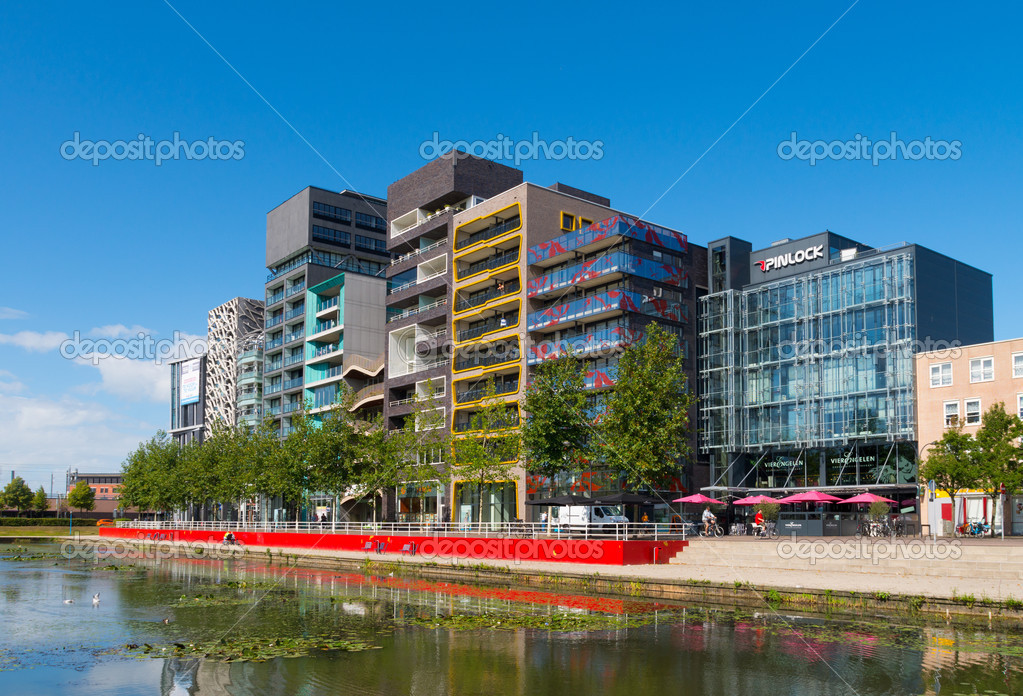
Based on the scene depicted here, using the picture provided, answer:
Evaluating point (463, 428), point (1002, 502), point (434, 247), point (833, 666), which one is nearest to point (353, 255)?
point (434, 247)

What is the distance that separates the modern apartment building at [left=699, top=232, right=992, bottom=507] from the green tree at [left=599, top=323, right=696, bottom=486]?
78.5 feet

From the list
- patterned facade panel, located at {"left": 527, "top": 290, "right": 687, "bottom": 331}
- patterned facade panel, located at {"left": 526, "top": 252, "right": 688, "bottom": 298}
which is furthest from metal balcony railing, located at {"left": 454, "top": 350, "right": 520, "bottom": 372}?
patterned facade panel, located at {"left": 526, "top": 252, "right": 688, "bottom": 298}

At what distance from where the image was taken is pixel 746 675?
21234 millimetres

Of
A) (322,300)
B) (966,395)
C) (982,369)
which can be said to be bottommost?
(966,395)

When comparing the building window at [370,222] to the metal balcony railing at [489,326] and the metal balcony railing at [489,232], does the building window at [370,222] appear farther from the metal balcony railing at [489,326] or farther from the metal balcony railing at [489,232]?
the metal balcony railing at [489,326]

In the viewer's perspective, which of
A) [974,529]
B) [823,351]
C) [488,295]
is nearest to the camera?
[974,529]

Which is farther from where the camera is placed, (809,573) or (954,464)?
(954,464)

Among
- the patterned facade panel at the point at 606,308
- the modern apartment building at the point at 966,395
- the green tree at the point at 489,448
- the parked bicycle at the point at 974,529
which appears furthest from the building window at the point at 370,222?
the parked bicycle at the point at 974,529

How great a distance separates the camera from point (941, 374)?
7006 centimetres

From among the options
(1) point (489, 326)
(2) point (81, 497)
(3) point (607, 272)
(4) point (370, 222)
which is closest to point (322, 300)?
(4) point (370, 222)

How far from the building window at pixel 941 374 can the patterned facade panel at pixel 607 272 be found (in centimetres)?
2130

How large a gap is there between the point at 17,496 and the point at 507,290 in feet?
431

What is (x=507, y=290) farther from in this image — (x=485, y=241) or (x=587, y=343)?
(x=587, y=343)

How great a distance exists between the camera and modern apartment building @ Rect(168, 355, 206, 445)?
566 ft
